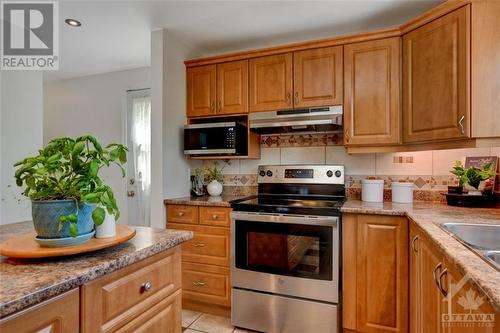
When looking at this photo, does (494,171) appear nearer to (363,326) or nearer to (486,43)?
(486,43)

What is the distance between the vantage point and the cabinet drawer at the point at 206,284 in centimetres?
227

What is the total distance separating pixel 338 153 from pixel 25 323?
7.76ft

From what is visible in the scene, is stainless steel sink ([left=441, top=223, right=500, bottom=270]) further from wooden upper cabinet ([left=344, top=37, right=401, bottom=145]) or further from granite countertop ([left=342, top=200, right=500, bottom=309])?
wooden upper cabinet ([left=344, top=37, right=401, bottom=145])

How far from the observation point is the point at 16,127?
261 cm

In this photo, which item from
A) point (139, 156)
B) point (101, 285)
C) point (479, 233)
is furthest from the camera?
point (139, 156)

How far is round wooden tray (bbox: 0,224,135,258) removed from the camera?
80 cm

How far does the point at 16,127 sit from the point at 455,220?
3.53 meters

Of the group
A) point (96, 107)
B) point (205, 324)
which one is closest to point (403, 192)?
point (205, 324)

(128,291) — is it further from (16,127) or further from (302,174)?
(16,127)

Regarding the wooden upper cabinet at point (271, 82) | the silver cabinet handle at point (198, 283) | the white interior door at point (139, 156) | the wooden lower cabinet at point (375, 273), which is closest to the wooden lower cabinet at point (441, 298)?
the wooden lower cabinet at point (375, 273)

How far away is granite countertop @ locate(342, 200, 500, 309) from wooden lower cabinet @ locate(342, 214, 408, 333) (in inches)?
3.3

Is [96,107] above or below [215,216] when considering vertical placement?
above

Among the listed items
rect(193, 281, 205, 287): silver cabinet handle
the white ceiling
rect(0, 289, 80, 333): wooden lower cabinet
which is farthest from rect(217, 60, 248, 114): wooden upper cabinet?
rect(0, 289, 80, 333): wooden lower cabinet

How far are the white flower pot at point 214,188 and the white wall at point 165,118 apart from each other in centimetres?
30
